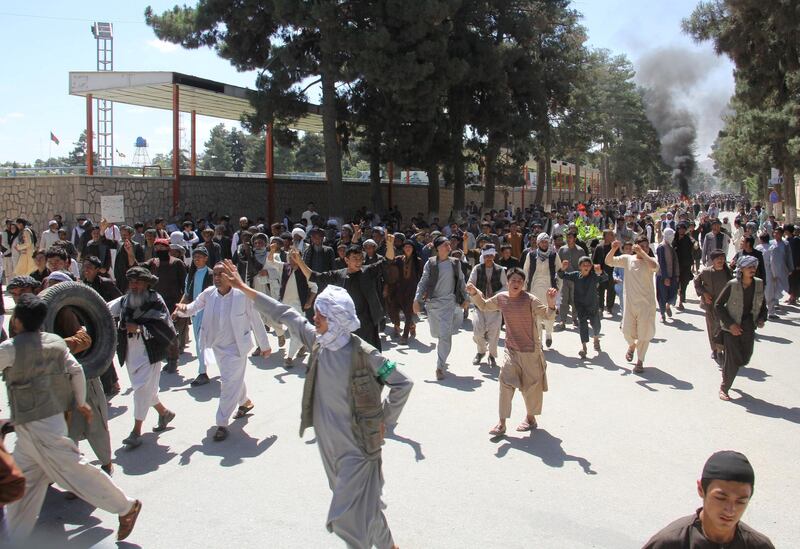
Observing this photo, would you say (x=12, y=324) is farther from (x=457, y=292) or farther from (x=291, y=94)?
(x=291, y=94)

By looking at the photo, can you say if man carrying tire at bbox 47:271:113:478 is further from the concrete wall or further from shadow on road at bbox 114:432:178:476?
the concrete wall

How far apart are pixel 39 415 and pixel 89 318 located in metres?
1.26

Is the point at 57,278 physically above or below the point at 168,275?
above

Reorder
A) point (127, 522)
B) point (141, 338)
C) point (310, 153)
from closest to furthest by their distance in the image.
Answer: point (127, 522)
point (141, 338)
point (310, 153)

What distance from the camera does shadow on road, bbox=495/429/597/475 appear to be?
5711 millimetres

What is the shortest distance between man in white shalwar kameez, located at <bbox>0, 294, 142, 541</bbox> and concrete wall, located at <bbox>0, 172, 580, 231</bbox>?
593 inches

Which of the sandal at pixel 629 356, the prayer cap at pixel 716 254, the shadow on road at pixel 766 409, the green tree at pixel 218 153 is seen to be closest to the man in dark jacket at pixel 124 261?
the sandal at pixel 629 356

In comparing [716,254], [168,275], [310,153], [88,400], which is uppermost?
[310,153]

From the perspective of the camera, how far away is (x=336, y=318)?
12.7 ft

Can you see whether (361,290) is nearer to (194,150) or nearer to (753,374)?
(753,374)

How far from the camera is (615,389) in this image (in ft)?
26.1

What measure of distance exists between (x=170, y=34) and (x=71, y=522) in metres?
20.3

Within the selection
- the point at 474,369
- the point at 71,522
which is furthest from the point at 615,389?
the point at 71,522

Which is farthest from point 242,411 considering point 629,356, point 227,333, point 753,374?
point 753,374
